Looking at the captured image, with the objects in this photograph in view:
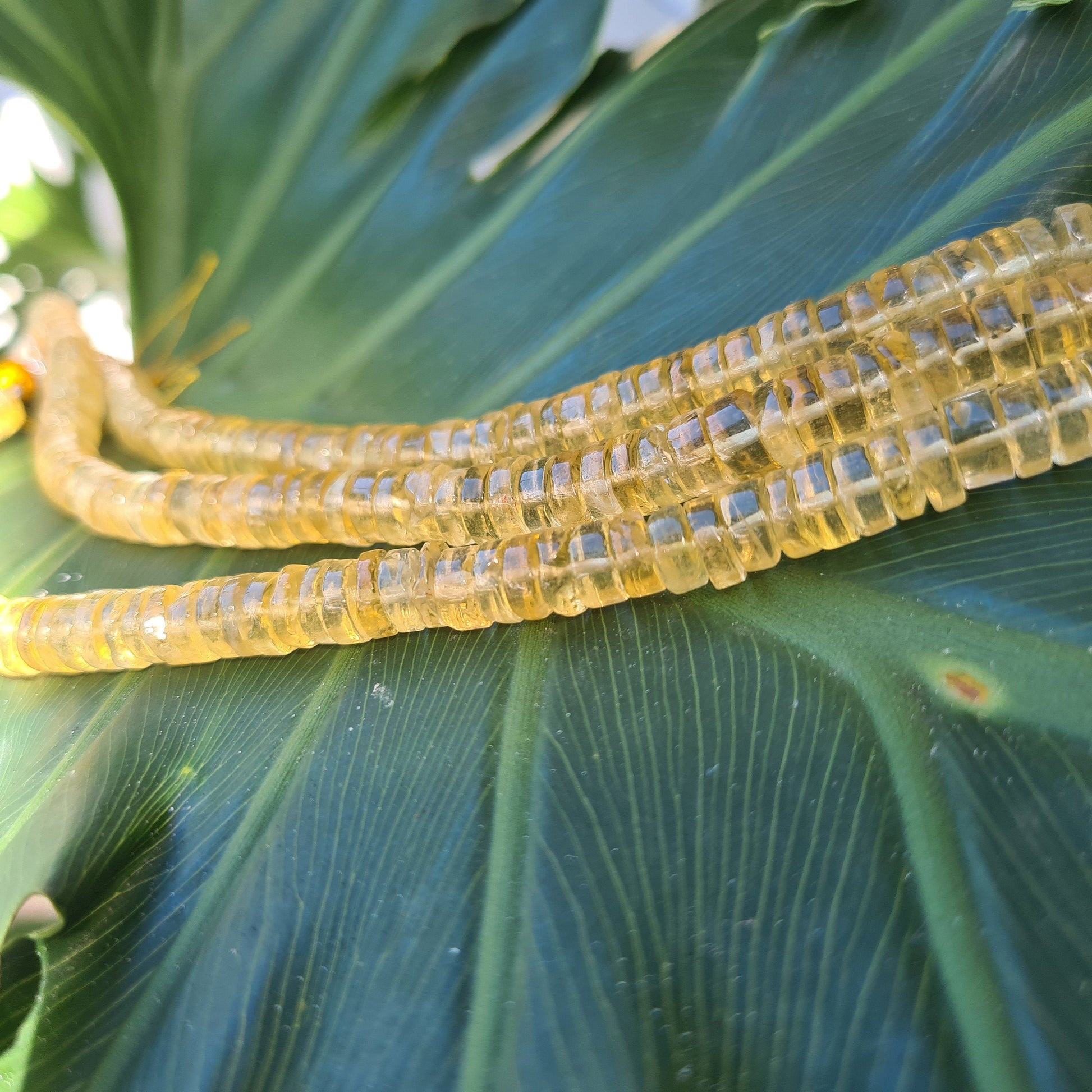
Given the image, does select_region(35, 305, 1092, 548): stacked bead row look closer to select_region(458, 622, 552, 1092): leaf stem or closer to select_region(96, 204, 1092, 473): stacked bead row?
select_region(96, 204, 1092, 473): stacked bead row

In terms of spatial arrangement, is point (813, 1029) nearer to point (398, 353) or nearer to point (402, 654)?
point (402, 654)

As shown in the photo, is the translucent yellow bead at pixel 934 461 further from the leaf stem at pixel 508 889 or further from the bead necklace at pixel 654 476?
the leaf stem at pixel 508 889

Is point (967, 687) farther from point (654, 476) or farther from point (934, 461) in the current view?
point (654, 476)

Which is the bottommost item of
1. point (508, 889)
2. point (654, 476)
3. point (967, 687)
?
point (508, 889)

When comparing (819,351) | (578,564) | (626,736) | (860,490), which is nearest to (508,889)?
(626,736)

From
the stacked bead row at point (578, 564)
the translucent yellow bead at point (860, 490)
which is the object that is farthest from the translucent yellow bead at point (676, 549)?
the translucent yellow bead at point (860, 490)

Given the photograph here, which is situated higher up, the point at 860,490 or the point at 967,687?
the point at 860,490

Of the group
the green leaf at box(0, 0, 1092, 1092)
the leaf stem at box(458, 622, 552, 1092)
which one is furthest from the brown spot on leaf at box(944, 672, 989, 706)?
the leaf stem at box(458, 622, 552, 1092)
